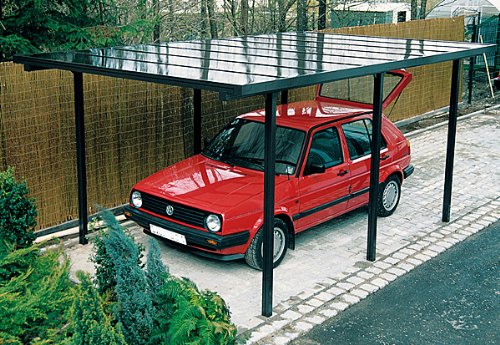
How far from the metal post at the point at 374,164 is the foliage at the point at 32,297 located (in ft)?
13.5

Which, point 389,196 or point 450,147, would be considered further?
point 389,196

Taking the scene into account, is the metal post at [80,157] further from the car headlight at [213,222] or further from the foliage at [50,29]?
the foliage at [50,29]

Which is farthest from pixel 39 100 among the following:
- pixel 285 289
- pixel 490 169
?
pixel 490 169

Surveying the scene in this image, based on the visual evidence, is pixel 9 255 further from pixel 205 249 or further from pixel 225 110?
pixel 225 110

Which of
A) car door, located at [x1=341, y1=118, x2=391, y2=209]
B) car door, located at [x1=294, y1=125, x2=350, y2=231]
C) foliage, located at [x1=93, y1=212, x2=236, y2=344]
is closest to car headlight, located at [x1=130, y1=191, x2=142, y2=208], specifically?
car door, located at [x1=294, y1=125, x2=350, y2=231]

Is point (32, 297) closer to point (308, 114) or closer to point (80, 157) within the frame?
point (80, 157)

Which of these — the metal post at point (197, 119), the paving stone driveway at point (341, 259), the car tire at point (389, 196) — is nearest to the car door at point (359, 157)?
the car tire at point (389, 196)

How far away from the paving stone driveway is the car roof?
1.61m

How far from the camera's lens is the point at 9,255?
6699 millimetres

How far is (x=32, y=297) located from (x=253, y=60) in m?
4.04

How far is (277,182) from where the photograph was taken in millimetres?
9141

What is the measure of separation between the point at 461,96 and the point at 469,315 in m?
12.9

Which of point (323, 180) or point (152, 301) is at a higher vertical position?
point (323, 180)

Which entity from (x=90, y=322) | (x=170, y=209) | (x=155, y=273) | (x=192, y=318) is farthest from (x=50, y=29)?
(x=90, y=322)
